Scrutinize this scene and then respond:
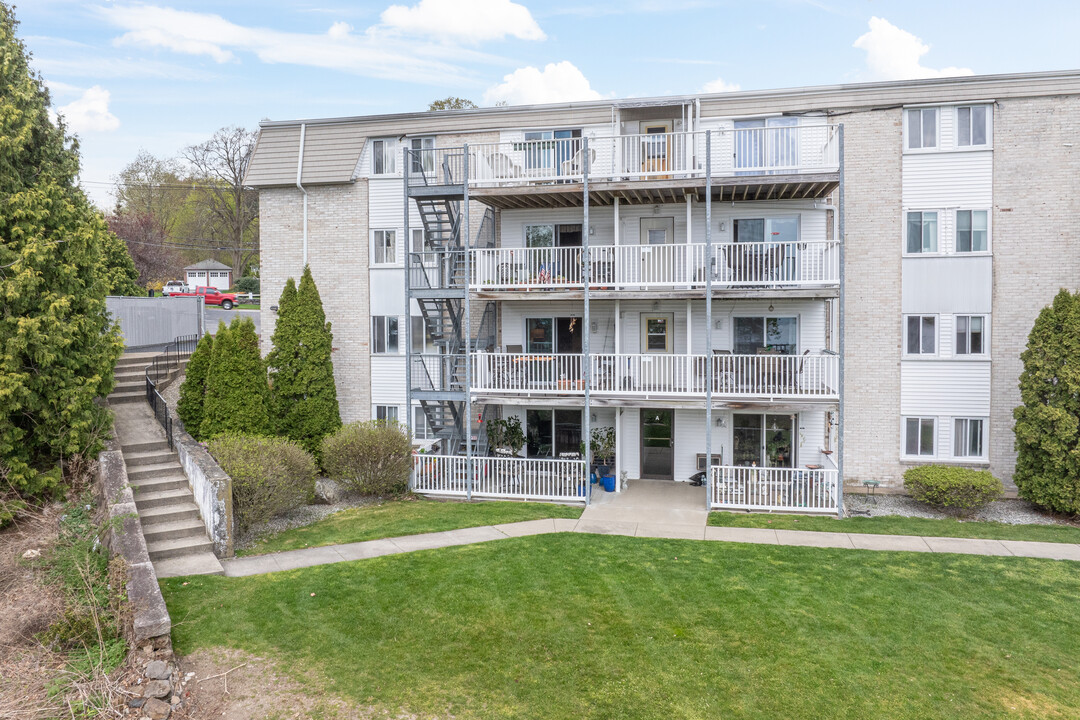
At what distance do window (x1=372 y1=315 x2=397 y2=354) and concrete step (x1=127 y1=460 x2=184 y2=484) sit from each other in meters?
6.78

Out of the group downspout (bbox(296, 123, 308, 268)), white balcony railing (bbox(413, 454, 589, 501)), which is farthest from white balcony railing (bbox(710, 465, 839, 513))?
downspout (bbox(296, 123, 308, 268))

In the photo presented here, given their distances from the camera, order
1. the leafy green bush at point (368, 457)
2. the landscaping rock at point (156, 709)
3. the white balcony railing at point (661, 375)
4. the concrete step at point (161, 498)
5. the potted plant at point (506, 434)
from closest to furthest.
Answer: the landscaping rock at point (156, 709) → the concrete step at point (161, 498) → the white balcony railing at point (661, 375) → the leafy green bush at point (368, 457) → the potted plant at point (506, 434)

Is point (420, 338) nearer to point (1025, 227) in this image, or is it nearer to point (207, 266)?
point (1025, 227)

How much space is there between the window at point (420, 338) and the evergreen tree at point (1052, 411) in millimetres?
14179

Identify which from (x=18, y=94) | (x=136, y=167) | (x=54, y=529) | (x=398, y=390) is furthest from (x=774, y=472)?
(x=136, y=167)

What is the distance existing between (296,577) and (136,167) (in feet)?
175

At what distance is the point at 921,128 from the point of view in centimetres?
1622

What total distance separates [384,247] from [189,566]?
10.5 m

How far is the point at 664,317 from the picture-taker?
57.0ft

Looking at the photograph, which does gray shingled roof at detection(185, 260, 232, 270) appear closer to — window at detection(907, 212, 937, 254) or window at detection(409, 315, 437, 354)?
window at detection(409, 315, 437, 354)

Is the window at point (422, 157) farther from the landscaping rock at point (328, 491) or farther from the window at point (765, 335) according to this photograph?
the window at point (765, 335)

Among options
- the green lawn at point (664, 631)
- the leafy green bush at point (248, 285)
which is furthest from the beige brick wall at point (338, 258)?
the leafy green bush at point (248, 285)

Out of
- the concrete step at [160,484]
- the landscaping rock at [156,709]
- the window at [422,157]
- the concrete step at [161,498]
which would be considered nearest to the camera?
the landscaping rock at [156,709]

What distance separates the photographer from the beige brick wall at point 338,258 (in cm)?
1894
